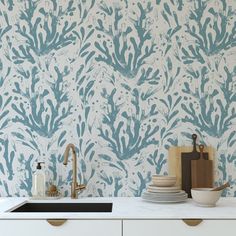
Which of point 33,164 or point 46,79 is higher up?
point 46,79

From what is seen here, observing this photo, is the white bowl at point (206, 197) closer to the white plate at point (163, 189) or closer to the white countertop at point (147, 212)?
the white countertop at point (147, 212)

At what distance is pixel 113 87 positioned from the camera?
2.46 meters

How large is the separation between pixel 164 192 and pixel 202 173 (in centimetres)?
35

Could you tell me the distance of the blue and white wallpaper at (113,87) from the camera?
243cm

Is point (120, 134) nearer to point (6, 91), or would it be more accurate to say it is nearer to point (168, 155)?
point (168, 155)

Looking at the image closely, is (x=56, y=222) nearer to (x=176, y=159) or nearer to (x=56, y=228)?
(x=56, y=228)

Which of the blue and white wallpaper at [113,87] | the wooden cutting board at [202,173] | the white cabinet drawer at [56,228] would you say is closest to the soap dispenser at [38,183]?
the blue and white wallpaper at [113,87]

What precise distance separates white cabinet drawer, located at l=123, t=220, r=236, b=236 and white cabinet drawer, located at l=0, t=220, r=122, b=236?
0.28 feet

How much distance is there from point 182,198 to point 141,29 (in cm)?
109

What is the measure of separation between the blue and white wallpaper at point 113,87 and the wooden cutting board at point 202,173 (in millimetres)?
67

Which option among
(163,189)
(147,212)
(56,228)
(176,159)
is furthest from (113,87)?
(56,228)

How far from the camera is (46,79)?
2.47 m

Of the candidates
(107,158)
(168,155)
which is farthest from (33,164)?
(168,155)

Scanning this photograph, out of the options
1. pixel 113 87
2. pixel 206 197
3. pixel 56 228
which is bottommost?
pixel 56 228
